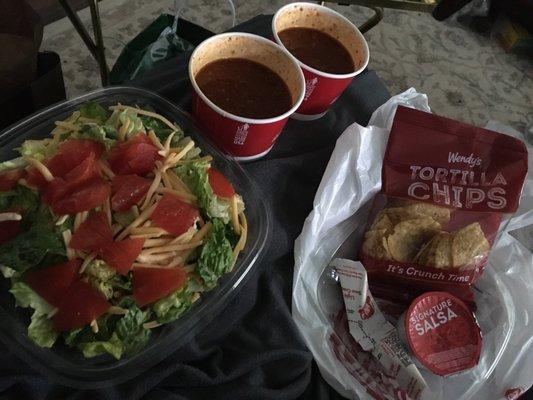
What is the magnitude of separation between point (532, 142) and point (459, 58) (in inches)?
14.5

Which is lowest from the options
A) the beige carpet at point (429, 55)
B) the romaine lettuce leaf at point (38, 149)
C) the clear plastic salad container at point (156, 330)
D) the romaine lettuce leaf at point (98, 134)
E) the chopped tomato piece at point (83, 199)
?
the beige carpet at point (429, 55)

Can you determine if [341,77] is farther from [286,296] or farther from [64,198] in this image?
[64,198]

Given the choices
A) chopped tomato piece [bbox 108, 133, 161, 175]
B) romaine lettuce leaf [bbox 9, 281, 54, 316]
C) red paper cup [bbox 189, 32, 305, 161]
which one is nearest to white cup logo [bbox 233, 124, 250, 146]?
red paper cup [bbox 189, 32, 305, 161]

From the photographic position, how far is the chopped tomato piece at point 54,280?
61 centimetres

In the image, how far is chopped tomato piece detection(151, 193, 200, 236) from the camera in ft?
2.16

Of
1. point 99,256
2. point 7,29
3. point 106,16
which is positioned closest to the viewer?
point 99,256

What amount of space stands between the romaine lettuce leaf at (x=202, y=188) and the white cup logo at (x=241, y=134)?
0.27ft

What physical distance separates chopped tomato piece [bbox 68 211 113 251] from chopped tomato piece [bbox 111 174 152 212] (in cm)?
3

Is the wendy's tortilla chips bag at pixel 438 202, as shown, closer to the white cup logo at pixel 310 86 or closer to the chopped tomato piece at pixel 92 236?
the white cup logo at pixel 310 86

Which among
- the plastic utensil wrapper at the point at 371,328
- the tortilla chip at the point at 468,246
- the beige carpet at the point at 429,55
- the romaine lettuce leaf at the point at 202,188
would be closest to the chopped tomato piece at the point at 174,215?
the romaine lettuce leaf at the point at 202,188

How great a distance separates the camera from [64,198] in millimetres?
633

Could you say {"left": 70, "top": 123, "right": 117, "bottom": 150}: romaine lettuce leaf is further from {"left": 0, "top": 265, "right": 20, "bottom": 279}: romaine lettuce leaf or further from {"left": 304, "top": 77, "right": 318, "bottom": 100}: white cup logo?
{"left": 304, "top": 77, "right": 318, "bottom": 100}: white cup logo

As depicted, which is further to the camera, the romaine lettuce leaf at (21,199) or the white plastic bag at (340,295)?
the white plastic bag at (340,295)

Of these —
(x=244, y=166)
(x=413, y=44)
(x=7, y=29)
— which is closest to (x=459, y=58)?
(x=413, y=44)
